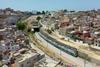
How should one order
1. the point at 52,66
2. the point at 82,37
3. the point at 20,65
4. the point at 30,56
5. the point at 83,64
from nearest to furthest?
the point at 52,66, the point at 20,65, the point at 30,56, the point at 83,64, the point at 82,37

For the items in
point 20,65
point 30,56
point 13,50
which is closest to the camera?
point 20,65

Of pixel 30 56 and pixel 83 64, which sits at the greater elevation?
pixel 30 56

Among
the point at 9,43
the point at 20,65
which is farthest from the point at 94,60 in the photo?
the point at 9,43

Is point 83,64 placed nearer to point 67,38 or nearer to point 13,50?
point 13,50

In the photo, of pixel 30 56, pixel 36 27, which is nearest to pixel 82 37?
pixel 30 56

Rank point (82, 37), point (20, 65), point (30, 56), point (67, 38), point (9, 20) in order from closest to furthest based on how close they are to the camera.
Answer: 1. point (20, 65)
2. point (30, 56)
3. point (82, 37)
4. point (67, 38)
5. point (9, 20)

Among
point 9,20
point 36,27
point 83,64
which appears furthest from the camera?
point 9,20

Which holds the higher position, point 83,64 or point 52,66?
point 52,66

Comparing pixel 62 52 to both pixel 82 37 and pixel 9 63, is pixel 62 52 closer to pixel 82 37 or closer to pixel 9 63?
pixel 82 37

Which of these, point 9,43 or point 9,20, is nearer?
point 9,43

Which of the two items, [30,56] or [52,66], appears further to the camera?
[30,56]
